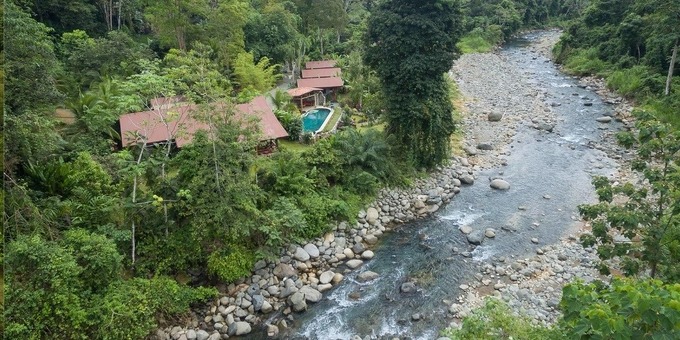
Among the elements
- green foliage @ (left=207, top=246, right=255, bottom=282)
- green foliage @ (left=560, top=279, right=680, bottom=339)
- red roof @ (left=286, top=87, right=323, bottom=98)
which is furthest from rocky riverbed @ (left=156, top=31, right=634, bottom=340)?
red roof @ (left=286, top=87, right=323, bottom=98)

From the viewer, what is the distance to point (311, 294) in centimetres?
1352

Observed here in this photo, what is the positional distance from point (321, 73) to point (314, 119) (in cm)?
850

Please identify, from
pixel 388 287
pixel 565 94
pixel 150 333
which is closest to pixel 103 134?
pixel 150 333

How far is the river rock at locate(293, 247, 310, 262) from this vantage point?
15.0 m

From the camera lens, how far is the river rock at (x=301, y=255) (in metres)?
15.0

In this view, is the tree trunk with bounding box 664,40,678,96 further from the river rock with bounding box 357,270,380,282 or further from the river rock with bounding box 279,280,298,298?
the river rock with bounding box 279,280,298,298

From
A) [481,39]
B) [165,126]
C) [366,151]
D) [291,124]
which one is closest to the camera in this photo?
[165,126]

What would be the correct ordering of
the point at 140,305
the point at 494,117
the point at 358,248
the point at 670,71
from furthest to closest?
the point at 494,117, the point at 670,71, the point at 358,248, the point at 140,305

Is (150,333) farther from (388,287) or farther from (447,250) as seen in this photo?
(447,250)

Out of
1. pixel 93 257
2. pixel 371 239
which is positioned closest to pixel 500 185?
pixel 371 239

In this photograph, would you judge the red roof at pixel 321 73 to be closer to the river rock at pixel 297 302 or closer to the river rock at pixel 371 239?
the river rock at pixel 371 239

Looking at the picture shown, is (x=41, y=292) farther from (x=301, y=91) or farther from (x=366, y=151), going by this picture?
(x=301, y=91)

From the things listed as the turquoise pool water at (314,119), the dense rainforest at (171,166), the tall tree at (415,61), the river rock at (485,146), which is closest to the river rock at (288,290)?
the dense rainforest at (171,166)

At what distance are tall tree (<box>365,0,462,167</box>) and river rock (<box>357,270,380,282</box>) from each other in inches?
276
